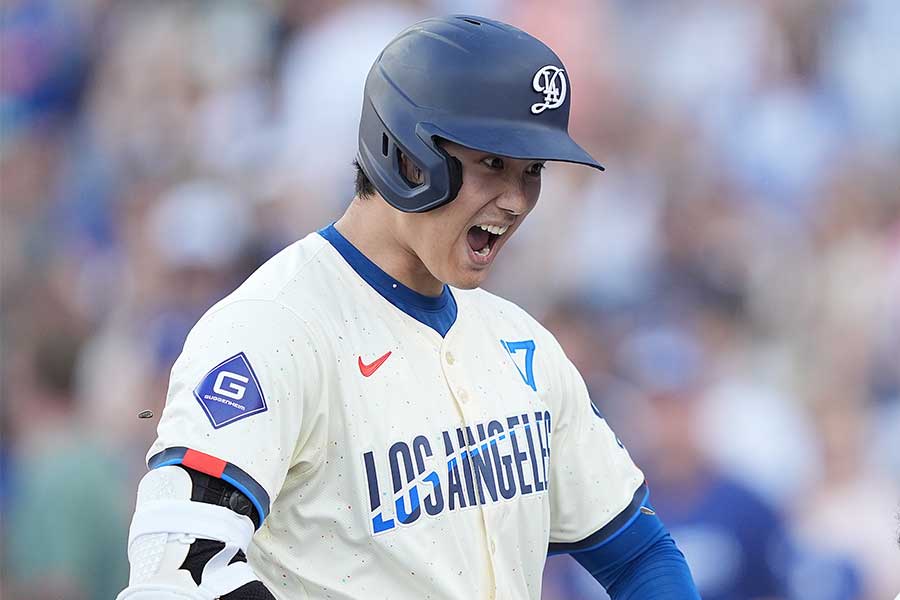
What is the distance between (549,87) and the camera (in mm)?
3160

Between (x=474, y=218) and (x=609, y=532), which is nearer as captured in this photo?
(x=474, y=218)

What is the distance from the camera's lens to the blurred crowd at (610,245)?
6.26 metres

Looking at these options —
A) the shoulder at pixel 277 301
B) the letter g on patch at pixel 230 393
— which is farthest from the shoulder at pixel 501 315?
the letter g on patch at pixel 230 393

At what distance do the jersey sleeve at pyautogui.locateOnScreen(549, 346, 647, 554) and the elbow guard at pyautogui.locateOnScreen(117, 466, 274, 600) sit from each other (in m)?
1.04

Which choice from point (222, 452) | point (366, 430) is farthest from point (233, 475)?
point (366, 430)

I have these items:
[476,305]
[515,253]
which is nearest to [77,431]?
[515,253]

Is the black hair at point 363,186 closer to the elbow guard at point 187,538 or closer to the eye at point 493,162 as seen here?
the eye at point 493,162

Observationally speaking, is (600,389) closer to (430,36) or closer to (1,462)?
(1,462)

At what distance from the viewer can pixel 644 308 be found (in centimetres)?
714

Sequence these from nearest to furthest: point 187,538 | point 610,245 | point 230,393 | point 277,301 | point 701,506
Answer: point 187,538, point 230,393, point 277,301, point 701,506, point 610,245

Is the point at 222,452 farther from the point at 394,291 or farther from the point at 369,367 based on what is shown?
the point at 394,291

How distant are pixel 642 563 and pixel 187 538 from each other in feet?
4.36

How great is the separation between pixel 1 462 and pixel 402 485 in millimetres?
5025

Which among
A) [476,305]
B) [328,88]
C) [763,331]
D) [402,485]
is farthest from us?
[328,88]
